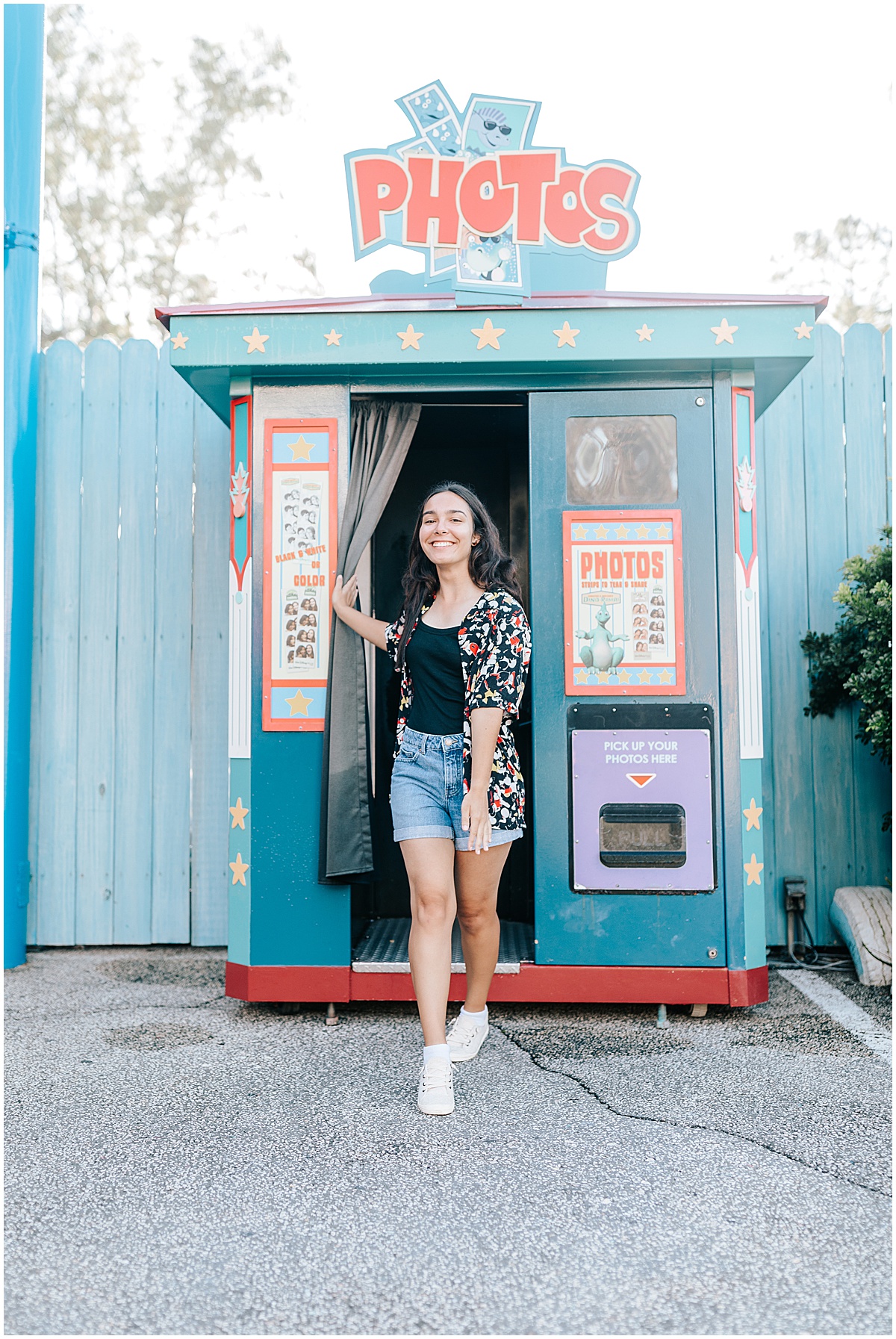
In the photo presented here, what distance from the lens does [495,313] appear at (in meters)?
3.85

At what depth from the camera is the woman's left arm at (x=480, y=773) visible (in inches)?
119

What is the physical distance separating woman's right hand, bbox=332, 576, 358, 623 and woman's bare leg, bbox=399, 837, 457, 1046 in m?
1.10

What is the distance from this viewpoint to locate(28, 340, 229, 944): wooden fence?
16.7 ft

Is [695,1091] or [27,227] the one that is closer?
[695,1091]

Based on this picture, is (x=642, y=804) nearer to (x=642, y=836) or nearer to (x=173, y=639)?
(x=642, y=836)

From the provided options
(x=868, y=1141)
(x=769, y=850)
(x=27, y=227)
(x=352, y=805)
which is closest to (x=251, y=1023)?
(x=352, y=805)

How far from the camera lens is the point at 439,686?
3199mm

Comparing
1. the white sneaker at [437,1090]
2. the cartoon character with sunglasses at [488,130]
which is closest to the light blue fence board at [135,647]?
the cartoon character with sunglasses at [488,130]

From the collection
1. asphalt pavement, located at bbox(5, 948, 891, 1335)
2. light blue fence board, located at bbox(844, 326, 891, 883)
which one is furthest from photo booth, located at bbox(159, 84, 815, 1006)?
light blue fence board, located at bbox(844, 326, 891, 883)

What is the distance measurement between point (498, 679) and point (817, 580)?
273cm

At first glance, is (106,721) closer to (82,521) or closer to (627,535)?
(82,521)

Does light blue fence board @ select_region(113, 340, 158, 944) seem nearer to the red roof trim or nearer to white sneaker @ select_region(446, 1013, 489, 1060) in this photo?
the red roof trim

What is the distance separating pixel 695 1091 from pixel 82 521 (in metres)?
4.12

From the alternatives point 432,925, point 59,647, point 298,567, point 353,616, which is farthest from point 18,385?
point 432,925
